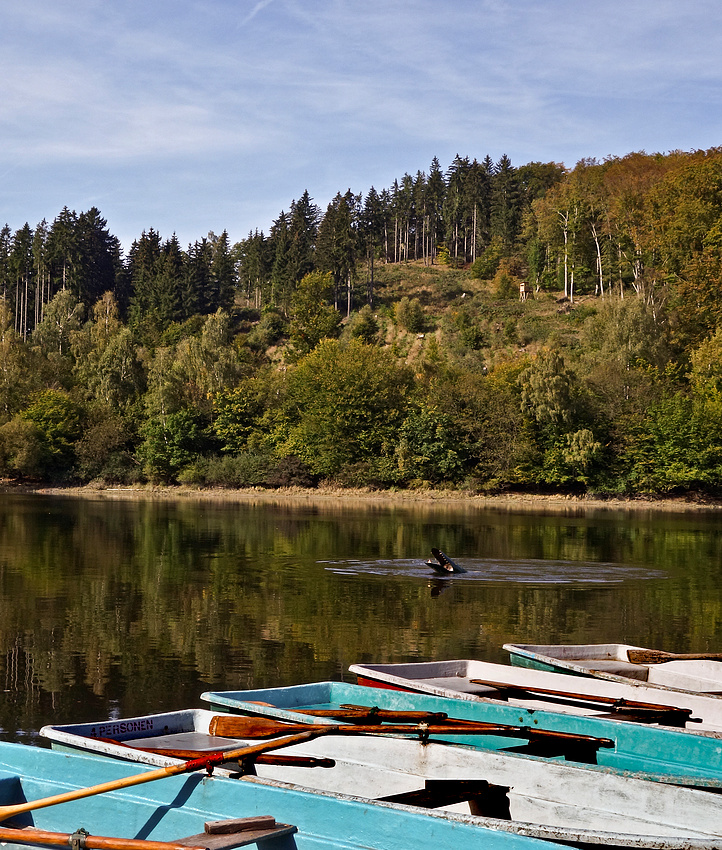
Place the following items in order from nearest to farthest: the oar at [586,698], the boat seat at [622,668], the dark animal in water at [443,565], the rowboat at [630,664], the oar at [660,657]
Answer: the oar at [586,698] → the rowboat at [630,664] → the boat seat at [622,668] → the oar at [660,657] → the dark animal in water at [443,565]

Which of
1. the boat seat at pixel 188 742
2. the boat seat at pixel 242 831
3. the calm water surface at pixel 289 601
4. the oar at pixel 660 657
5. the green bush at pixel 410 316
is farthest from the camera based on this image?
the green bush at pixel 410 316

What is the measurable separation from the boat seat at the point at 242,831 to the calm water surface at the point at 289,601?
6.55 meters

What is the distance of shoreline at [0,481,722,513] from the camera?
70.8 metres

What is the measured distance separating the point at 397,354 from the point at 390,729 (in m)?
86.4

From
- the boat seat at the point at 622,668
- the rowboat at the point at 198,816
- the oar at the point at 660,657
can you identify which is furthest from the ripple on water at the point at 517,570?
the rowboat at the point at 198,816

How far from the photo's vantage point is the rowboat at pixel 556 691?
1120 cm

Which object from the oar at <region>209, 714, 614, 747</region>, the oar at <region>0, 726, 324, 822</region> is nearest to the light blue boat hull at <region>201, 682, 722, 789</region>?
the oar at <region>209, 714, 614, 747</region>

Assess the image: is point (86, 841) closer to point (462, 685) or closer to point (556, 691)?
point (462, 685)

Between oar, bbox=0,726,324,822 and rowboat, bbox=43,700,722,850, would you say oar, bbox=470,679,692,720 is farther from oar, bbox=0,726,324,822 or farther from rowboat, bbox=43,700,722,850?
oar, bbox=0,726,324,822

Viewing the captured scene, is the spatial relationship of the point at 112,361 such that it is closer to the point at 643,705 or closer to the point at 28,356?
the point at 28,356

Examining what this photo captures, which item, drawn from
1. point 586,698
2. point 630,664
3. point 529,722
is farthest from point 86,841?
point 630,664

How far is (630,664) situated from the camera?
1453cm

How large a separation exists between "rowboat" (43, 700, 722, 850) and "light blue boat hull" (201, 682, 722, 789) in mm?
542

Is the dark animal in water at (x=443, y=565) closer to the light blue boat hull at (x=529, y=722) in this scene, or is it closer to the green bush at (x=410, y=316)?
the light blue boat hull at (x=529, y=722)
